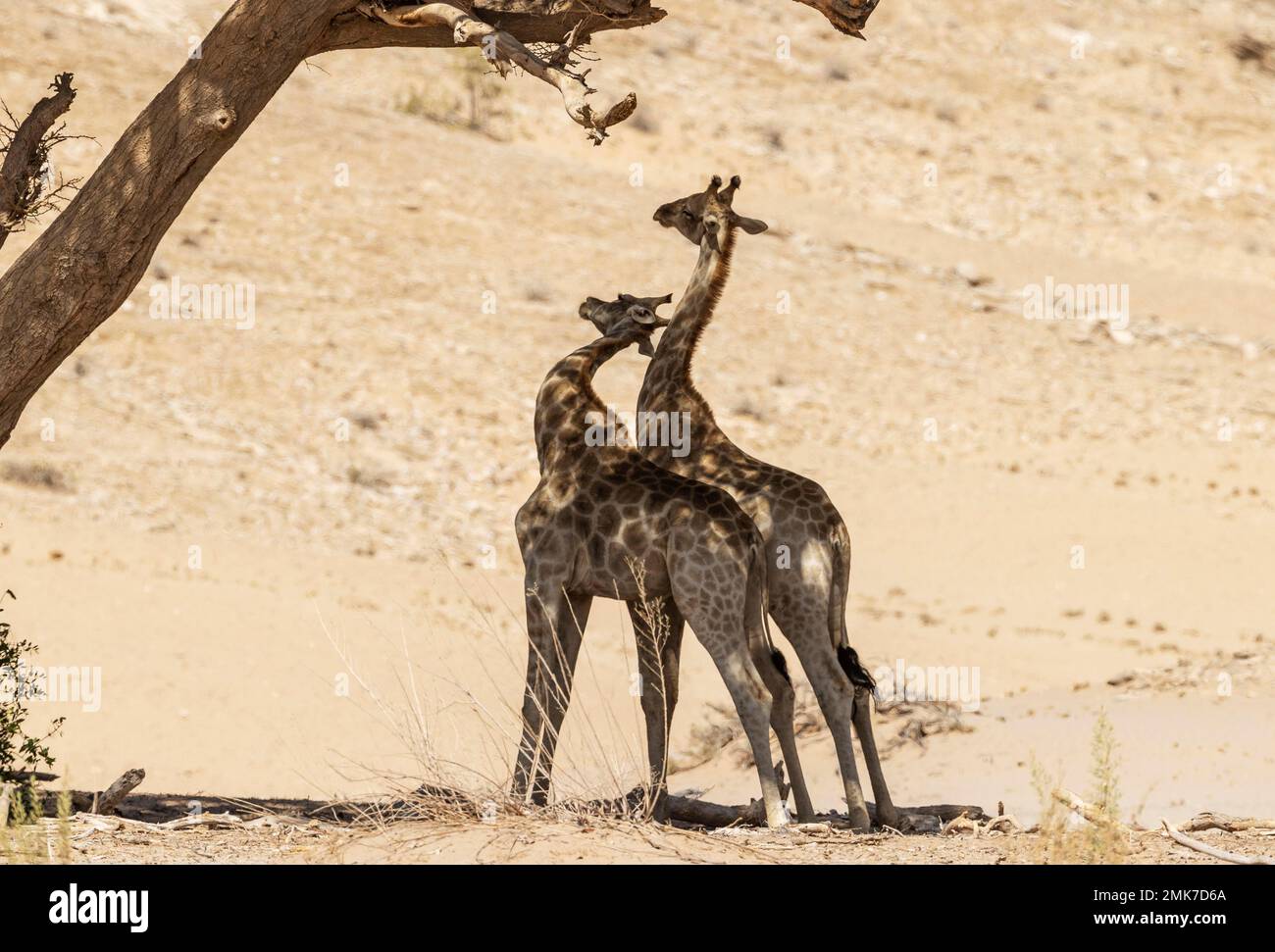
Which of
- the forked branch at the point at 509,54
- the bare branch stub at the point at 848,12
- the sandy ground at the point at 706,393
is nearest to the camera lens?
the forked branch at the point at 509,54

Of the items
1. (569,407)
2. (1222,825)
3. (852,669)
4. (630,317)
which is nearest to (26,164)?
(569,407)

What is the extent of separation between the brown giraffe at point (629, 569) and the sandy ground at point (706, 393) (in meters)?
0.40

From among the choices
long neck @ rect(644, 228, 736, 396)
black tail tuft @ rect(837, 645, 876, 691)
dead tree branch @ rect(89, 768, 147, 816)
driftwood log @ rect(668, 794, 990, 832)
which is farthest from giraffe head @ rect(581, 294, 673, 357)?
dead tree branch @ rect(89, 768, 147, 816)

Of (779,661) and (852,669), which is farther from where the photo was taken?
(852,669)

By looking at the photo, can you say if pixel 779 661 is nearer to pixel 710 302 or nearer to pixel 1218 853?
pixel 710 302

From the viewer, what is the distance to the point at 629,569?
30.1ft

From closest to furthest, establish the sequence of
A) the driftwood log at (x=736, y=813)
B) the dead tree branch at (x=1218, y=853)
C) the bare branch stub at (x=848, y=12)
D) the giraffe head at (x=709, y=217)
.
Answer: the dead tree branch at (x=1218, y=853) < the bare branch stub at (x=848, y=12) < the driftwood log at (x=736, y=813) < the giraffe head at (x=709, y=217)

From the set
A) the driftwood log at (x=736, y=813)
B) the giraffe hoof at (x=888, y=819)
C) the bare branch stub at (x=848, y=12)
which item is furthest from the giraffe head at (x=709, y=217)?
the giraffe hoof at (x=888, y=819)

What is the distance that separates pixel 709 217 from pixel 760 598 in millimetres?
2691

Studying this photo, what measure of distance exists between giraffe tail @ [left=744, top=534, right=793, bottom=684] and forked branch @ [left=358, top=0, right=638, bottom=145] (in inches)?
98.0

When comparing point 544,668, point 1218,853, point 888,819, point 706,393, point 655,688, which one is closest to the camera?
point 1218,853

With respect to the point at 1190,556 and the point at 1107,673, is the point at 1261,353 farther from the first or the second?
the point at 1107,673

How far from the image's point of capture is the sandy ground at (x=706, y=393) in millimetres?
14188

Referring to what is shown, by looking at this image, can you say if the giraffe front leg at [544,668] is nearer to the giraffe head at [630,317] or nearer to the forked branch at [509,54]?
the giraffe head at [630,317]
